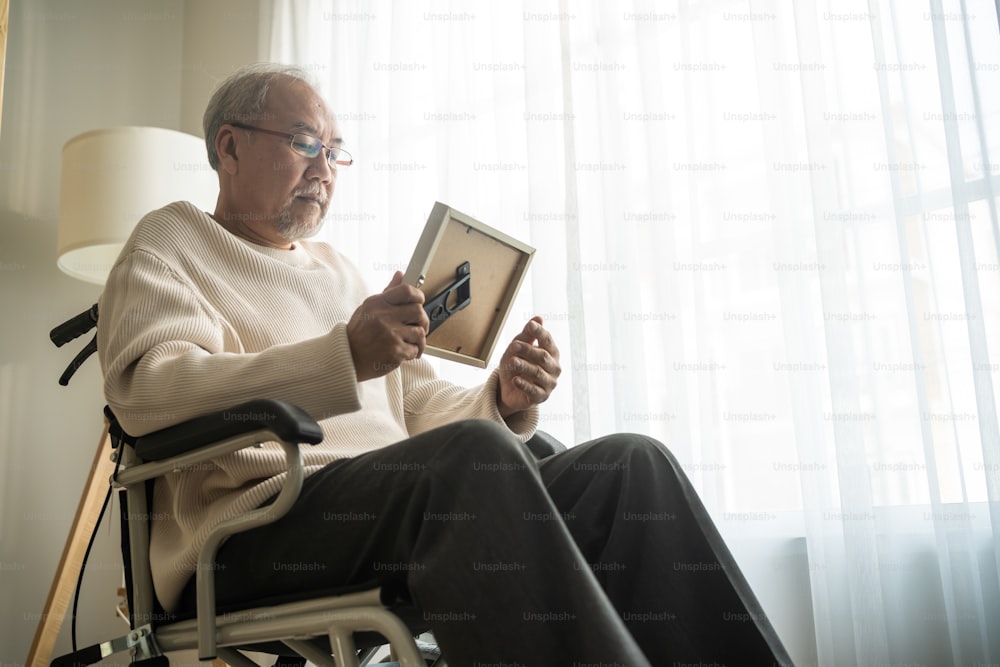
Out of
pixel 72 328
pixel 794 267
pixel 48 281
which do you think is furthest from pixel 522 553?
pixel 48 281

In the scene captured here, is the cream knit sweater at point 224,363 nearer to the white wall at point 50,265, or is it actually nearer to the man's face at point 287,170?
the man's face at point 287,170

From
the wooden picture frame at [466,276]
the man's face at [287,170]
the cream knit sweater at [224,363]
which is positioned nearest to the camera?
the cream knit sweater at [224,363]

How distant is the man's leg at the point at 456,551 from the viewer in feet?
2.54

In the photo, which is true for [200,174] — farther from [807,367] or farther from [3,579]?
[807,367]

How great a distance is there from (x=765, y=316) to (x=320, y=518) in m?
1.16

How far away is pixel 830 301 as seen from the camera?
1.71 m

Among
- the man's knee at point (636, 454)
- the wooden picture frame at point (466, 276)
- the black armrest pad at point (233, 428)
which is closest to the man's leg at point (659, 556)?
the man's knee at point (636, 454)

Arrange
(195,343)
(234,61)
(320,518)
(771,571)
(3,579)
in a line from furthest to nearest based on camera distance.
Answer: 1. (234,61)
2. (3,579)
3. (771,571)
4. (195,343)
5. (320,518)

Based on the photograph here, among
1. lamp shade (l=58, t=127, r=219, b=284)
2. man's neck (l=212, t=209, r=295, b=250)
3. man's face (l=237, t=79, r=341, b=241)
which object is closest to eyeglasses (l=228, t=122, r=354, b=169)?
man's face (l=237, t=79, r=341, b=241)

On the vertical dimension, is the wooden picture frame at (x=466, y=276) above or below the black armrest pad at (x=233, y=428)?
above

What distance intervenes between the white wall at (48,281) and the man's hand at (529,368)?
2.18 meters

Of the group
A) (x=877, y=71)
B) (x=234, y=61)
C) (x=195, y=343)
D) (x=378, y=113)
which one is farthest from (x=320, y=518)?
(x=234, y=61)

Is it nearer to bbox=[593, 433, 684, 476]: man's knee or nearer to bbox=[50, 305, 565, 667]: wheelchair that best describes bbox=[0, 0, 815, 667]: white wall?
bbox=[50, 305, 565, 667]: wheelchair

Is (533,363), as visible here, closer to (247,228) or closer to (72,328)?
(247,228)
